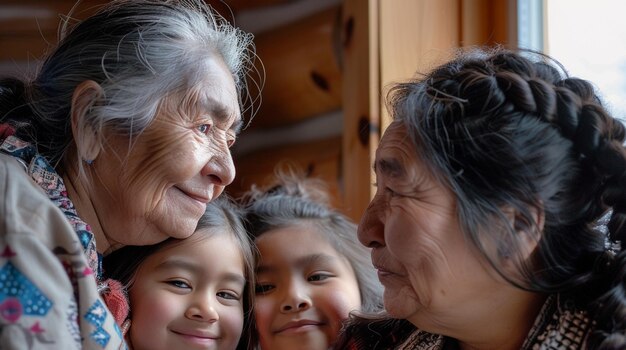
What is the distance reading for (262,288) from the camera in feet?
6.36

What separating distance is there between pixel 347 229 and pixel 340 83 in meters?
0.95

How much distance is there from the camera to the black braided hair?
54.8 inches

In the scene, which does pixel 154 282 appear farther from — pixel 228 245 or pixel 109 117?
pixel 109 117

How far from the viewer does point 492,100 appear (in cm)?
143

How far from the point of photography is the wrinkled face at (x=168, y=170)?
1676 millimetres

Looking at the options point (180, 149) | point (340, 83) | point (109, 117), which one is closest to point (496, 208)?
point (180, 149)

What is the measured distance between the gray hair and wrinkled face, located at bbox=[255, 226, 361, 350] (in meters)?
0.44

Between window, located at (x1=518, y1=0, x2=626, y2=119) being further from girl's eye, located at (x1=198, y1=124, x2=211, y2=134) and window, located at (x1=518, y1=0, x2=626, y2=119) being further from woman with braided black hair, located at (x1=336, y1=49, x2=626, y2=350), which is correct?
girl's eye, located at (x1=198, y1=124, x2=211, y2=134)

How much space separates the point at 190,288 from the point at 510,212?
0.73 m

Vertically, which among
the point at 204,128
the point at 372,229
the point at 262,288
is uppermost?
the point at 204,128

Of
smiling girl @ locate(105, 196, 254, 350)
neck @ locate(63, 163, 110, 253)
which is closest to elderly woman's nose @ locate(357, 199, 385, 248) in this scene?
smiling girl @ locate(105, 196, 254, 350)

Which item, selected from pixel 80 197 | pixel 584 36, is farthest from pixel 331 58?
pixel 80 197

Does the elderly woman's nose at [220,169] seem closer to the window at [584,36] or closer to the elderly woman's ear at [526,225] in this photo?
the elderly woman's ear at [526,225]

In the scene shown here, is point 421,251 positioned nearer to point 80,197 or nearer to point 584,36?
point 80,197
